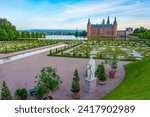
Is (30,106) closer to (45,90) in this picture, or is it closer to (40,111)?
(40,111)

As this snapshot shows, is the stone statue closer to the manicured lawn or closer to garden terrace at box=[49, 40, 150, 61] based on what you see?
the manicured lawn

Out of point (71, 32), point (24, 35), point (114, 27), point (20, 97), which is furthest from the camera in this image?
point (71, 32)

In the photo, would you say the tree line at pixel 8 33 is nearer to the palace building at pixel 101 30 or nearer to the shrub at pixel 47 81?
the palace building at pixel 101 30

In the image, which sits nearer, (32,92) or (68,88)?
(32,92)

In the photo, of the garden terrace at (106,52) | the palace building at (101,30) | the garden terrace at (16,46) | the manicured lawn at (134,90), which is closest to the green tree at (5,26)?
the garden terrace at (16,46)

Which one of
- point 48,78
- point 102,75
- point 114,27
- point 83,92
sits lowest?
point 83,92

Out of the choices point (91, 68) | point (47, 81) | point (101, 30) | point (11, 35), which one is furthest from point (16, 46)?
point (101, 30)

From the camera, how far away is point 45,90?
679 centimetres

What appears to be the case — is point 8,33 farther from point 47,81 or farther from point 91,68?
point 47,81

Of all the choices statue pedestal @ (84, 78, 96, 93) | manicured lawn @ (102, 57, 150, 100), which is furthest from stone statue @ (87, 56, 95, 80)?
manicured lawn @ (102, 57, 150, 100)

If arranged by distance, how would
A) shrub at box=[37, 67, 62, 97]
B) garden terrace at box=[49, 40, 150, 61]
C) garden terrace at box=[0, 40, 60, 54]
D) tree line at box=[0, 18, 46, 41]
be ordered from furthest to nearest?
tree line at box=[0, 18, 46, 41], garden terrace at box=[0, 40, 60, 54], garden terrace at box=[49, 40, 150, 61], shrub at box=[37, 67, 62, 97]

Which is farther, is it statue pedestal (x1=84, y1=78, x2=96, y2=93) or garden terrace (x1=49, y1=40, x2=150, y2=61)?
garden terrace (x1=49, y1=40, x2=150, y2=61)

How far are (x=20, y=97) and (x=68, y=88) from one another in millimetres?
2826

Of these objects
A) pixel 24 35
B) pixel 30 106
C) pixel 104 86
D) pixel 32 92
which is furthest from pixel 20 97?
pixel 24 35
